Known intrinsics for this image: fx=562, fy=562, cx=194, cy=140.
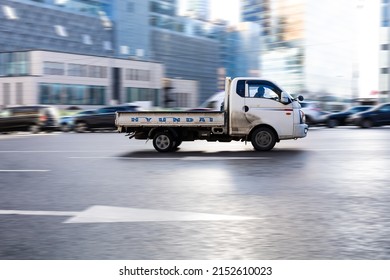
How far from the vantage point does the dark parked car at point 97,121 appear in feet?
101

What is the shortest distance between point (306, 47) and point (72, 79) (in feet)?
169

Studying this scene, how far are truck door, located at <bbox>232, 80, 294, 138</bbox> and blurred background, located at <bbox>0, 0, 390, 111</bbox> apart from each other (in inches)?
1637

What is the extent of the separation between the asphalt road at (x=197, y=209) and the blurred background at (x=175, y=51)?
4511cm

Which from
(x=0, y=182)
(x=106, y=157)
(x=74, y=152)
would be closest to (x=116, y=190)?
(x=0, y=182)

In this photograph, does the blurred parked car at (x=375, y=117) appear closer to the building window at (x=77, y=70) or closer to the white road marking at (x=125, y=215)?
the white road marking at (x=125, y=215)

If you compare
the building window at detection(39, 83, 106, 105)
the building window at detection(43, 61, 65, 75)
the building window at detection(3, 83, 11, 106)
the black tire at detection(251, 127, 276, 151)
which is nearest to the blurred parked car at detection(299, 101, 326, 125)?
the black tire at detection(251, 127, 276, 151)

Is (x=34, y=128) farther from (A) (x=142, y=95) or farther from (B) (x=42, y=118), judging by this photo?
(A) (x=142, y=95)

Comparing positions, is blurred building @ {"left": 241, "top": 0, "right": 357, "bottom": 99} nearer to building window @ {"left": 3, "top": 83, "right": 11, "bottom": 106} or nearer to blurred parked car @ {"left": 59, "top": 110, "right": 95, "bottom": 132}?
building window @ {"left": 3, "top": 83, "right": 11, "bottom": 106}

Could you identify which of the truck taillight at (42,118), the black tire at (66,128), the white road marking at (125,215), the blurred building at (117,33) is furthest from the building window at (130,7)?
the white road marking at (125,215)

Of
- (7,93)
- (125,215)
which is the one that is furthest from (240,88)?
(7,93)

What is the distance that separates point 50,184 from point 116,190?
1.39m

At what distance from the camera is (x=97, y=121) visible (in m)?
31.0

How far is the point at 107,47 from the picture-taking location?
352 ft

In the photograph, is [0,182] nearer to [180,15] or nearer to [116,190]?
[116,190]
